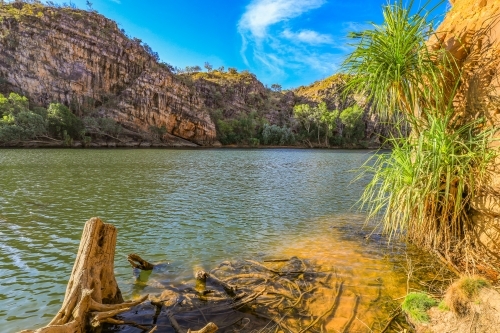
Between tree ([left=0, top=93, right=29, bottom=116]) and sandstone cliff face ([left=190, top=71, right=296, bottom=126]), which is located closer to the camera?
tree ([left=0, top=93, right=29, bottom=116])

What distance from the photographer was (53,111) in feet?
201

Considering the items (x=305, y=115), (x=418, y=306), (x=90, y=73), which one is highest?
(x=90, y=73)

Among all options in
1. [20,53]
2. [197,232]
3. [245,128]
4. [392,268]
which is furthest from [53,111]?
[392,268]

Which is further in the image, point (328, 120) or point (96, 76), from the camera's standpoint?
point (328, 120)

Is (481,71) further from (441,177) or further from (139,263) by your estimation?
(139,263)

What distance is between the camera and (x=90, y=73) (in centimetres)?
8338

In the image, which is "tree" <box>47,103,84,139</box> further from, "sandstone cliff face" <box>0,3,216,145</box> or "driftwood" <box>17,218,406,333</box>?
"driftwood" <box>17,218,406,333</box>

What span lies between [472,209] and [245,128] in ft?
302

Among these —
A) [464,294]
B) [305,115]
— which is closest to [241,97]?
[305,115]

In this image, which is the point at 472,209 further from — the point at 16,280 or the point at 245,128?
the point at 245,128

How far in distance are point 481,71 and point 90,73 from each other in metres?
96.3

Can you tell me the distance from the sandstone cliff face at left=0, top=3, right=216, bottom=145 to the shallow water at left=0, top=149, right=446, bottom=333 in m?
70.6

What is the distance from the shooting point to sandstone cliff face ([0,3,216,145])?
7394 cm

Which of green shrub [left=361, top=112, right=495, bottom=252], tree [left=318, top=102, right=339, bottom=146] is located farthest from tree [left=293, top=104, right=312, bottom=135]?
green shrub [left=361, top=112, right=495, bottom=252]
